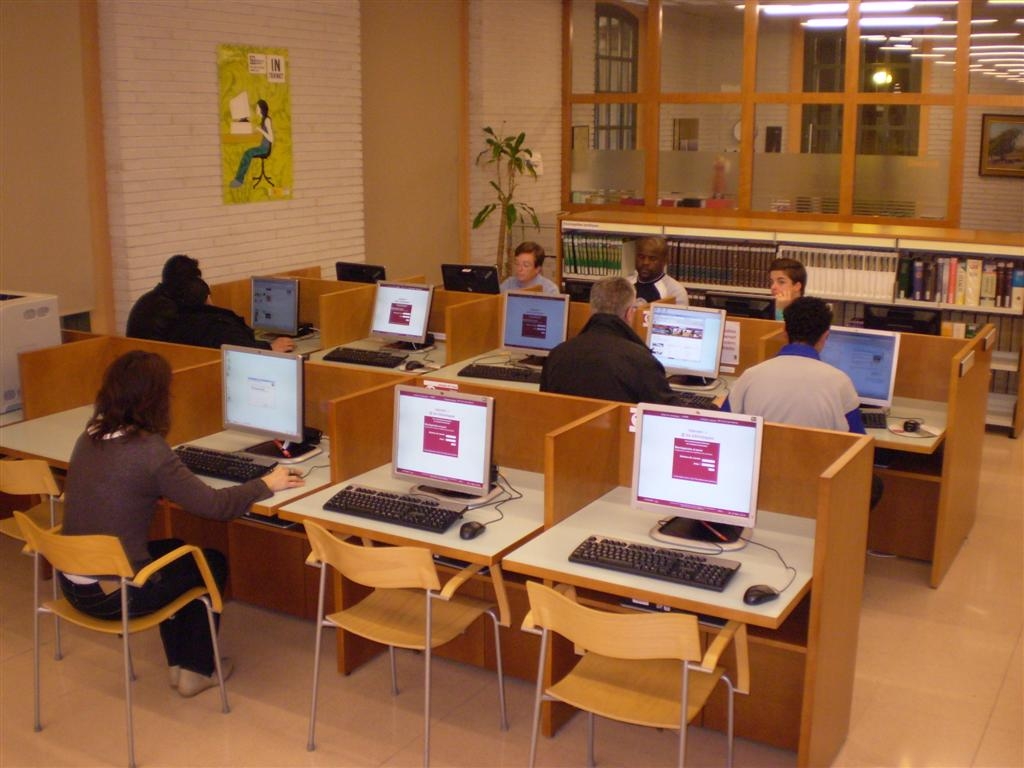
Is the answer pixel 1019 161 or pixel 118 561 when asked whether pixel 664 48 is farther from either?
pixel 118 561

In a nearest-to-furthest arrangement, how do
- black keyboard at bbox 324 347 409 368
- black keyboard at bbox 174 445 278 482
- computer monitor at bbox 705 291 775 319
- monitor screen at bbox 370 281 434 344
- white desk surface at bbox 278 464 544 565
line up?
1. white desk surface at bbox 278 464 544 565
2. black keyboard at bbox 174 445 278 482
3. computer monitor at bbox 705 291 775 319
4. black keyboard at bbox 324 347 409 368
5. monitor screen at bbox 370 281 434 344

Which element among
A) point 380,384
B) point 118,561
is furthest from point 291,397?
point 118,561

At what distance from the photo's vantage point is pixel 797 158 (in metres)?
8.67

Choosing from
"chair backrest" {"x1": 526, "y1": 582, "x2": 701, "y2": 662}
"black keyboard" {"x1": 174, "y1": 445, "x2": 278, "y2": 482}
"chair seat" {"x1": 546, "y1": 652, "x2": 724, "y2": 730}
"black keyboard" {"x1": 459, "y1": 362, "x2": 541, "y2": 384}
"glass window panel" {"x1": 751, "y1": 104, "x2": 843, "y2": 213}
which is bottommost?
"chair seat" {"x1": 546, "y1": 652, "x2": 724, "y2": 730}

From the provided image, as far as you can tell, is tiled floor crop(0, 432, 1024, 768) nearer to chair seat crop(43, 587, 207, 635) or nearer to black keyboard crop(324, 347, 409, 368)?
chair seat crop(43, 587, 207, 635)

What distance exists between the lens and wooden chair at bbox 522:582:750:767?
2955 mm

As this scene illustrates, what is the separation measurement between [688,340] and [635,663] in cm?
271

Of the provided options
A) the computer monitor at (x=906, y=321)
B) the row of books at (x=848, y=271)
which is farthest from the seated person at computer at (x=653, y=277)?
the row of books at (x=848, y=271)

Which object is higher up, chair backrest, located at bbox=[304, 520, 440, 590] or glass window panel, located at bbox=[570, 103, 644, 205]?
glass window panel, located at bbox=[570, 103, 644, 205]

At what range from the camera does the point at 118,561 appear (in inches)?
137

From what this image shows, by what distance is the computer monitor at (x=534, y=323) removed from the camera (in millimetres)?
6168

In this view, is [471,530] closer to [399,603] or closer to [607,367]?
[399,603]

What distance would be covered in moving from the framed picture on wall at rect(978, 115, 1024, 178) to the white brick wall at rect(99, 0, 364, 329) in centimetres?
459

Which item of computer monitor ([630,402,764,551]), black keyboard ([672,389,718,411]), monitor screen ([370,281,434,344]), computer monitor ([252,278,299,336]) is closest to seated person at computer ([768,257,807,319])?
black keyboard ([672,389,718,411])
